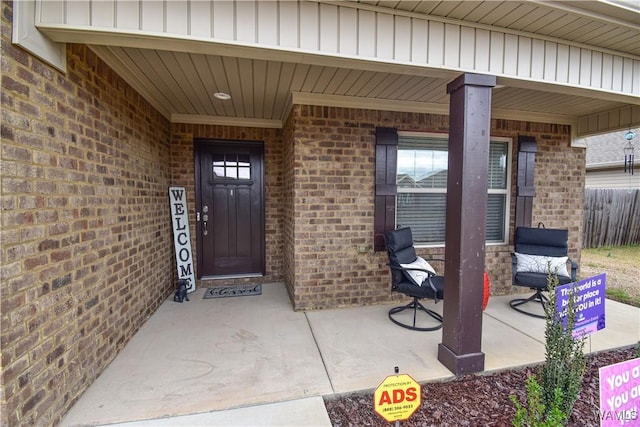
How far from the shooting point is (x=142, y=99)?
A: 288cm

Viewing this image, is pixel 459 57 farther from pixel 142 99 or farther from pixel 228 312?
pixel 228 312

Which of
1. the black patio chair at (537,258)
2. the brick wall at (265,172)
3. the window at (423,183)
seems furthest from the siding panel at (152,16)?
the black patio chair at (537,258)

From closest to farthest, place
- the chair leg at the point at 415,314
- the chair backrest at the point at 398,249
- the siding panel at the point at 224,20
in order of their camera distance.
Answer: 1. the siding panel at the point at 224,20
2. the chair leg at the point at 415,314
3. the chair backrest at the point at 398,249

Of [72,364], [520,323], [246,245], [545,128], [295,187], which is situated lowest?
[520,323]

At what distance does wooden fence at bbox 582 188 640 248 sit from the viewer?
24.2 feet

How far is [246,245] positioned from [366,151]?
215 cm

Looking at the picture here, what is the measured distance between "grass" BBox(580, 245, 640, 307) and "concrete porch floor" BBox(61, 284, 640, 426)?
66 centimetres

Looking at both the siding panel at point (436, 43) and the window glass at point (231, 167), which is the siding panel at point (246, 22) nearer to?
the siding panel at point (436, 43)

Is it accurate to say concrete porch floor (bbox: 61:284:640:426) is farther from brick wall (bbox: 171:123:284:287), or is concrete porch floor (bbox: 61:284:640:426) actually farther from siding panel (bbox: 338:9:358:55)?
siding panel (bbox: 338:9:358:55)

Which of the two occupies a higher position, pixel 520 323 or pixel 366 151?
pixel 366 151

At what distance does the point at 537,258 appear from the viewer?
132 inches

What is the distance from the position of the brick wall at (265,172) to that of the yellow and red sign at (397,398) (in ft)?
10.1

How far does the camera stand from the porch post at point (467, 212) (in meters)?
2.04

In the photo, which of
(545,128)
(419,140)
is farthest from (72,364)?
(545,128)
